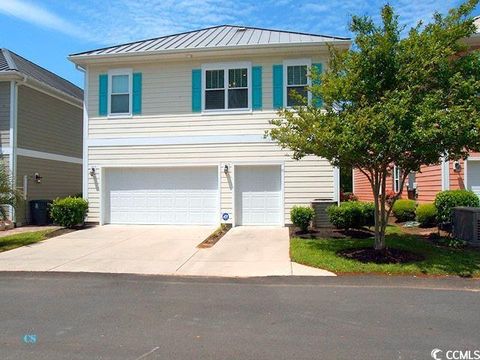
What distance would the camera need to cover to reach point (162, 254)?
10.9 metres

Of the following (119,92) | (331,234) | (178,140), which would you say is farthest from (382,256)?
(119,92)

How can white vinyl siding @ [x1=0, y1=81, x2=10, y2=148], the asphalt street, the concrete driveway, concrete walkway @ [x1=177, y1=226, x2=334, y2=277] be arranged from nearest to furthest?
the asphalt street < concrete walkway @ [x1=177, y1=226, x2=334, y2=277] < the concrete driveway < white vinyl siding @ [x1=0, y1=81, x2=10, y2=148]

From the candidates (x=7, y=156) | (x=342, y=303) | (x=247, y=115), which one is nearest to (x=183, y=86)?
(x=247, y=115)

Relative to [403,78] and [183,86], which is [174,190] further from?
[403,78]

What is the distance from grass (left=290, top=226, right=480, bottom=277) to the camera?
8.91 metres

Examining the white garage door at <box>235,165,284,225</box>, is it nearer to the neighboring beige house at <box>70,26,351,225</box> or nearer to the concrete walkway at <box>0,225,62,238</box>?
the neighboring beige house at <box>70,26,351,225</box>

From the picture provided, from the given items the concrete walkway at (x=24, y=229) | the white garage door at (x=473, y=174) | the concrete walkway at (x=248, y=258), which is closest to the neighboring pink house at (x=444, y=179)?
the white garage door at (x=473, y=174)

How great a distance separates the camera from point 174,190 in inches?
630

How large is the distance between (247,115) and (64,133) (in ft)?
31.0

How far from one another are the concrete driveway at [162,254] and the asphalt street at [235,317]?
2.47ft

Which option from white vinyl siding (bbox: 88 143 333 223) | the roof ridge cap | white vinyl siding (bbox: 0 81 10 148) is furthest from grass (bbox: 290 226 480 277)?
the roof ridge cap

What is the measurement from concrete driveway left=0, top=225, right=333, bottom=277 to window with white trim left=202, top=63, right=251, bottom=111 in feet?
14.5

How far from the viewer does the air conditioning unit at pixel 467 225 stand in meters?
11.2

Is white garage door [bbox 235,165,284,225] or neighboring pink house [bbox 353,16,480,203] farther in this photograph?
white garage door [bbox 235,165,284,225]
